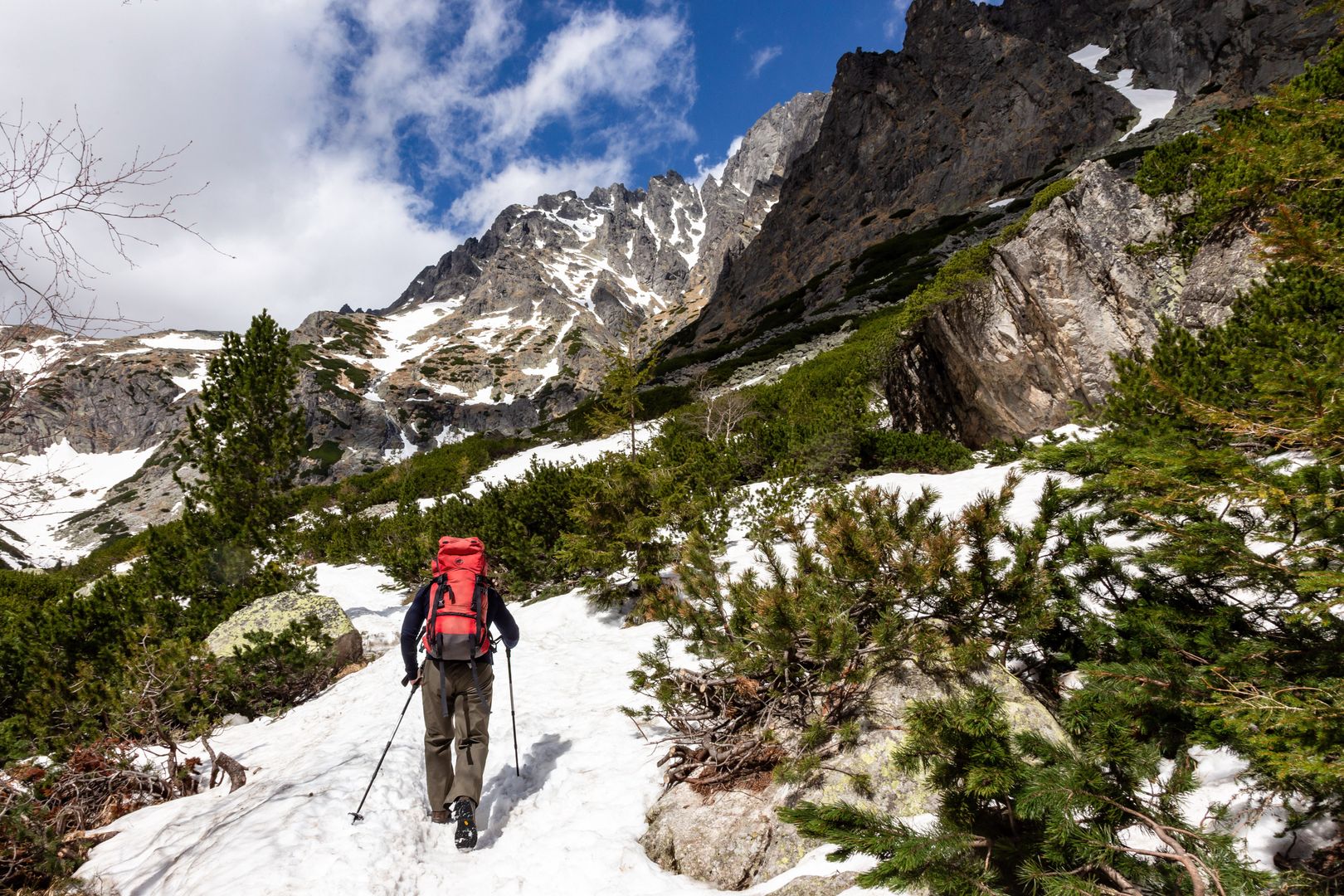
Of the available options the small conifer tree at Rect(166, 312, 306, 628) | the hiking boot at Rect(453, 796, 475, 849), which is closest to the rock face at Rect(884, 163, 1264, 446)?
the hiking boot at Rect(453, 796, 475, 849)

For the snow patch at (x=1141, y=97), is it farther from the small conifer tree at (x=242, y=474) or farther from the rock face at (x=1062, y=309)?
the small conifer tree at (x=242, y=474)

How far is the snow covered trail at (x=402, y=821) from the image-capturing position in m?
3.37

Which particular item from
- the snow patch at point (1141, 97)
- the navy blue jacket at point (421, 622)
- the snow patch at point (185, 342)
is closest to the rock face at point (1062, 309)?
the navy blue jacket at point (421, 622)

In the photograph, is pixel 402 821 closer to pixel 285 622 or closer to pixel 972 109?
pixel 285 622

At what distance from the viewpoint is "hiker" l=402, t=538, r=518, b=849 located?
4184mm

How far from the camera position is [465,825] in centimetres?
401

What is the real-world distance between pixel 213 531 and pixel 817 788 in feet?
42.4

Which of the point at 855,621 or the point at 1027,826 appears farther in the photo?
the point at 855,621

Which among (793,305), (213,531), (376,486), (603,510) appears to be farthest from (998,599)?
(793,305)

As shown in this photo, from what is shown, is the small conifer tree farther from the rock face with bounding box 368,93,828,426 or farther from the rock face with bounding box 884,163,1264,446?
the rock face with bounding box 368,93,828,426

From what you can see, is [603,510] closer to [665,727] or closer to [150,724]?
[665,727]

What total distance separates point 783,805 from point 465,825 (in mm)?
2347

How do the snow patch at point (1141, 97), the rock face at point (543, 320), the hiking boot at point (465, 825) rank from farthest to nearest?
the rock face at point (543, 320) < the snow patch at point (1141, 97) < the hiking boot at point (465, 825)

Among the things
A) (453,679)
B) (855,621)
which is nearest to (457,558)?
(453,679)
